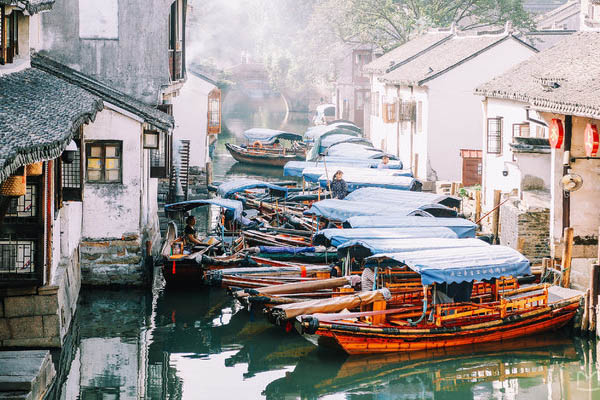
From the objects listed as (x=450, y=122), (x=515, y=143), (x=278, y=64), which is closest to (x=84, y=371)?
(x=515, y=143)

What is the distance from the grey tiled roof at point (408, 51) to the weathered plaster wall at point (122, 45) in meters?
19.9

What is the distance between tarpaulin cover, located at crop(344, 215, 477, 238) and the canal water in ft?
10.2

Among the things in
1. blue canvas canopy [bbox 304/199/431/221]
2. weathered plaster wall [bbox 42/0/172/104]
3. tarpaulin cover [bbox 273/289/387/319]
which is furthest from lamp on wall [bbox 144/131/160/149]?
tarpaulin cover [bbox 273/289/387/319]

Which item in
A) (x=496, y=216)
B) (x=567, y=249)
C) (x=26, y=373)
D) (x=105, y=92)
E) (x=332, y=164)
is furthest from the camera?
(x=332, y=164)

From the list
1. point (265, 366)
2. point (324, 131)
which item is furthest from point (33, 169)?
point (324, 131)

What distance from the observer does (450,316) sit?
17109mm

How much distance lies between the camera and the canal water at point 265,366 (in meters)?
15.5

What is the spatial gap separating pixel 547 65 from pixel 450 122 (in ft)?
36.5

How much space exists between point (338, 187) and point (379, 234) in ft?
24.6

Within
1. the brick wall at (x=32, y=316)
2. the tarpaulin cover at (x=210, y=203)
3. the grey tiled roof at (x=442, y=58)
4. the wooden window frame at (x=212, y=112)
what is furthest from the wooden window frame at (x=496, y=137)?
the brick wall at (x=32, y=316)

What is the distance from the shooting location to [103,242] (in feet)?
67.3

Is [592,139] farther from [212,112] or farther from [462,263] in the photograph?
[212,112]

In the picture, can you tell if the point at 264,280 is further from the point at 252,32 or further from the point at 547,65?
the point at 252,32

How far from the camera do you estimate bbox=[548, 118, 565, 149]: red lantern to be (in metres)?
19.5
